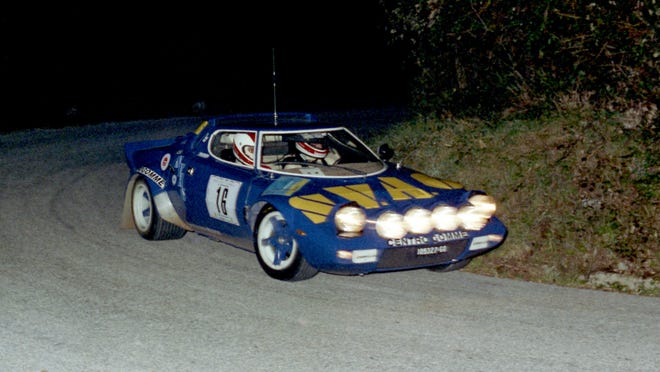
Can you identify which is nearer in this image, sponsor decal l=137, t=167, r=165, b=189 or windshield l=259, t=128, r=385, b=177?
windshield l=259, t=128, r=385, b=177

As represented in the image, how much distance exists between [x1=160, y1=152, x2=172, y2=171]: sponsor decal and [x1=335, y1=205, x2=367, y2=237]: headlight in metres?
2.67

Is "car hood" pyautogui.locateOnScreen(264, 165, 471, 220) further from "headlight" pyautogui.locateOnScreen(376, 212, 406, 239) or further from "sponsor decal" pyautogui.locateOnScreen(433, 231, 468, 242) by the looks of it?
"sponsor decal" pyautogui.locateOnScreen(433, 231, 468, 242)

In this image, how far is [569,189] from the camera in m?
8.64

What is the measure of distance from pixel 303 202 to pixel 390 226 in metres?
0.74

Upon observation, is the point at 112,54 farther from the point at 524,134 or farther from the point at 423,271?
the point at 423,271

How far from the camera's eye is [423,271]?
7.53 meters

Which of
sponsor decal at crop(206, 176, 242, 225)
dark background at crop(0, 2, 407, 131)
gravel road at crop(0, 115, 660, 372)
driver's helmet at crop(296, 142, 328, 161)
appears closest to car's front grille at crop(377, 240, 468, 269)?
gravel road at crop(0, 115, 660, 372)

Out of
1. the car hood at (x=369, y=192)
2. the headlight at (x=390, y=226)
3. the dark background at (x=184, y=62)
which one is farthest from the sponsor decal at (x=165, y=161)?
the dark background at (x=184, y=62)

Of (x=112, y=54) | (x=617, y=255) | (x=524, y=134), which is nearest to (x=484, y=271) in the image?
(x=617, y=255)

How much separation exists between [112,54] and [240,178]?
22259 mm

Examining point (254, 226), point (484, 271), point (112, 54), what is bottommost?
point (484, 271)

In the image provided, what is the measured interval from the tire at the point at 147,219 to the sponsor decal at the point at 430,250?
2970 mm

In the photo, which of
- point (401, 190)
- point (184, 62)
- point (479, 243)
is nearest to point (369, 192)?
point (401, 190)

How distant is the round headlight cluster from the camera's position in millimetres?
6699
